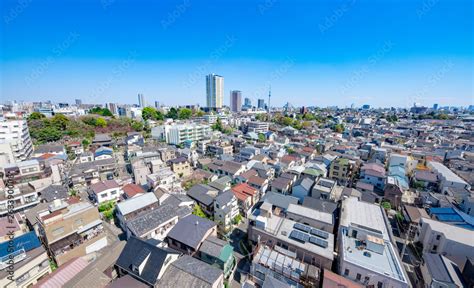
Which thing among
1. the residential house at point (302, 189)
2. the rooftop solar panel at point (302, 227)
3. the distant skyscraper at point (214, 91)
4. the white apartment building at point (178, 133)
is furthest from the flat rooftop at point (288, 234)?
the distant skyscraper at point (214, 91)

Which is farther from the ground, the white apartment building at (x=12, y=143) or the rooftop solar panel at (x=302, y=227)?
the white apartment building at (x=12, y=143)

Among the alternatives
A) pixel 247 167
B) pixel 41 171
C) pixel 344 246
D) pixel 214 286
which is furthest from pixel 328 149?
pixel 41 171

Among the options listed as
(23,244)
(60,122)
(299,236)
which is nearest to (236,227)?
(299,236)

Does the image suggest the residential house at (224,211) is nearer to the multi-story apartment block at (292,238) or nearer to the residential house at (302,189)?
the multi-story apartment block at (292,238)

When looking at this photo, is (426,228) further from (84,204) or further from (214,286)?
(84,204)

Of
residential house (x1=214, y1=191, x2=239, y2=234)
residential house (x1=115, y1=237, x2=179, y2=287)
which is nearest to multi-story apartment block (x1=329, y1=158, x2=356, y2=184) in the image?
residential house (x1=214, y1=191, x2=239, y2=234)

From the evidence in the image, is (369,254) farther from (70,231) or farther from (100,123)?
(100,123)

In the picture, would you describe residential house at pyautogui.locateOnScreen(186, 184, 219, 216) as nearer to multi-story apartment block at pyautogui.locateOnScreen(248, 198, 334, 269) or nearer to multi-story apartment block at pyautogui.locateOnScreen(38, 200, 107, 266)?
multi-story apartment block at pyautogui.locateOnScreen(248, 198, 334, 269)
